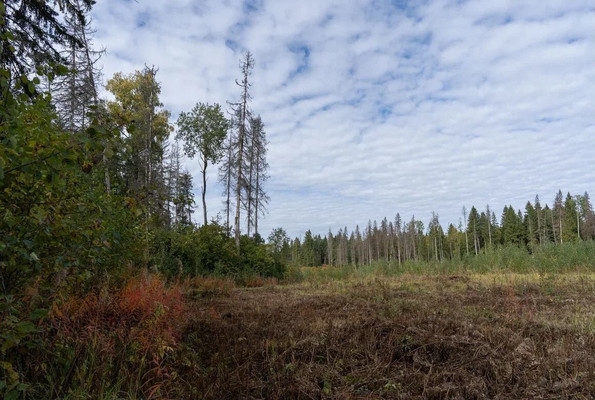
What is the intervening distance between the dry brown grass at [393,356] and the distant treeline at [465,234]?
54790mm

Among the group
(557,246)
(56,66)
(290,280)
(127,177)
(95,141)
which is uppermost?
(127,177)

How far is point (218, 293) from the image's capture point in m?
11.2

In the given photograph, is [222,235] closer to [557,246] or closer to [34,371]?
[557,246]

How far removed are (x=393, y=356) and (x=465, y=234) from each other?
270 feet

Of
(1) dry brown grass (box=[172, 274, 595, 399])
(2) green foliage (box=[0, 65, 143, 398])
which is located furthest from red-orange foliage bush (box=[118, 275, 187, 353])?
(2) green foliage (box=[0, 65, 143, 398])

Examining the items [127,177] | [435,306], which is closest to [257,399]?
[435,306]

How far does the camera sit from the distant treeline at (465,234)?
65.8 meters

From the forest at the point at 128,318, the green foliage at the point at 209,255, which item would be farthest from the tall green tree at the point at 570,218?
the forest at the point at 128,318

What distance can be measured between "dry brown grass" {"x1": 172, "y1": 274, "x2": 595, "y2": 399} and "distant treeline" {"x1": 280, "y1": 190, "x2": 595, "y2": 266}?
5479 cm

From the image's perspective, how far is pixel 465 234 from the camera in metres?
78.8

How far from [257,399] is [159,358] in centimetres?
115

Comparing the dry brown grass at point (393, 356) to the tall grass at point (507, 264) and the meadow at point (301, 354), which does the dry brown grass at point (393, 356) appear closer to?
the meadow at point (301, 354)

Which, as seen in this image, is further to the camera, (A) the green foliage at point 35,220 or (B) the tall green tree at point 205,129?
(B) the tall green tree at point 205,129

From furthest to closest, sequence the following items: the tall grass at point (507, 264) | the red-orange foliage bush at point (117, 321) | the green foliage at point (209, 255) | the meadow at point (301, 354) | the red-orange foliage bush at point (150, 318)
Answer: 1. the green foliage at point (209, 255)
2. the tall grass at point (507, 264)
3. the red-orange foliage bush at point (150, 318)
4. the red-orange foliage bush at point (117, 321)
5. the meadow at point (301, 354)
